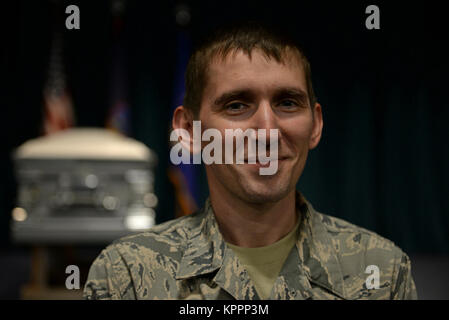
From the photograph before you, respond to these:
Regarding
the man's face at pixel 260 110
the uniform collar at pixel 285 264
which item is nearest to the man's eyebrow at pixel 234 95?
the man's face at pixel 260 110

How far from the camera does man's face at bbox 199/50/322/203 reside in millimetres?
822

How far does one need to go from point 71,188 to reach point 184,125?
1.89 metres

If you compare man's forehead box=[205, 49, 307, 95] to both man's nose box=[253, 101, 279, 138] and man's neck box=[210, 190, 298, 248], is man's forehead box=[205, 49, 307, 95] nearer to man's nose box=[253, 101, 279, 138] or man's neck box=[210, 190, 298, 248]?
man's nose box=[253, 101, 279, 138]

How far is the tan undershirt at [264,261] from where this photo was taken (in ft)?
2.87

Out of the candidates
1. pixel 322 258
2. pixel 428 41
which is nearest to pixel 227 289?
pixel 322 258

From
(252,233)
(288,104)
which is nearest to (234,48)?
(288,104)

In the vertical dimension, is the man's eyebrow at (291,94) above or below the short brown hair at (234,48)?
below

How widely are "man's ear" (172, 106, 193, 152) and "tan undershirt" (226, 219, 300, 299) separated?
0.23 metres

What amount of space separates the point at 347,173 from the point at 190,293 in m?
2.95

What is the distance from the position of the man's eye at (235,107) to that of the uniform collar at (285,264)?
0.75ft

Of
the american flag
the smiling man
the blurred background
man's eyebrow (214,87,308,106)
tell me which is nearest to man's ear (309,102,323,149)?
the smiling man

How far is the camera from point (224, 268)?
2.82ft

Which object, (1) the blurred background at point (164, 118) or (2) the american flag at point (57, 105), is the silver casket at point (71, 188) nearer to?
(1) the blurred background at point (164, 118)

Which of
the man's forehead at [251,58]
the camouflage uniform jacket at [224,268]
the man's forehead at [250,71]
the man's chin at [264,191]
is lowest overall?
the camouflage uniform jacket at [224,268]
